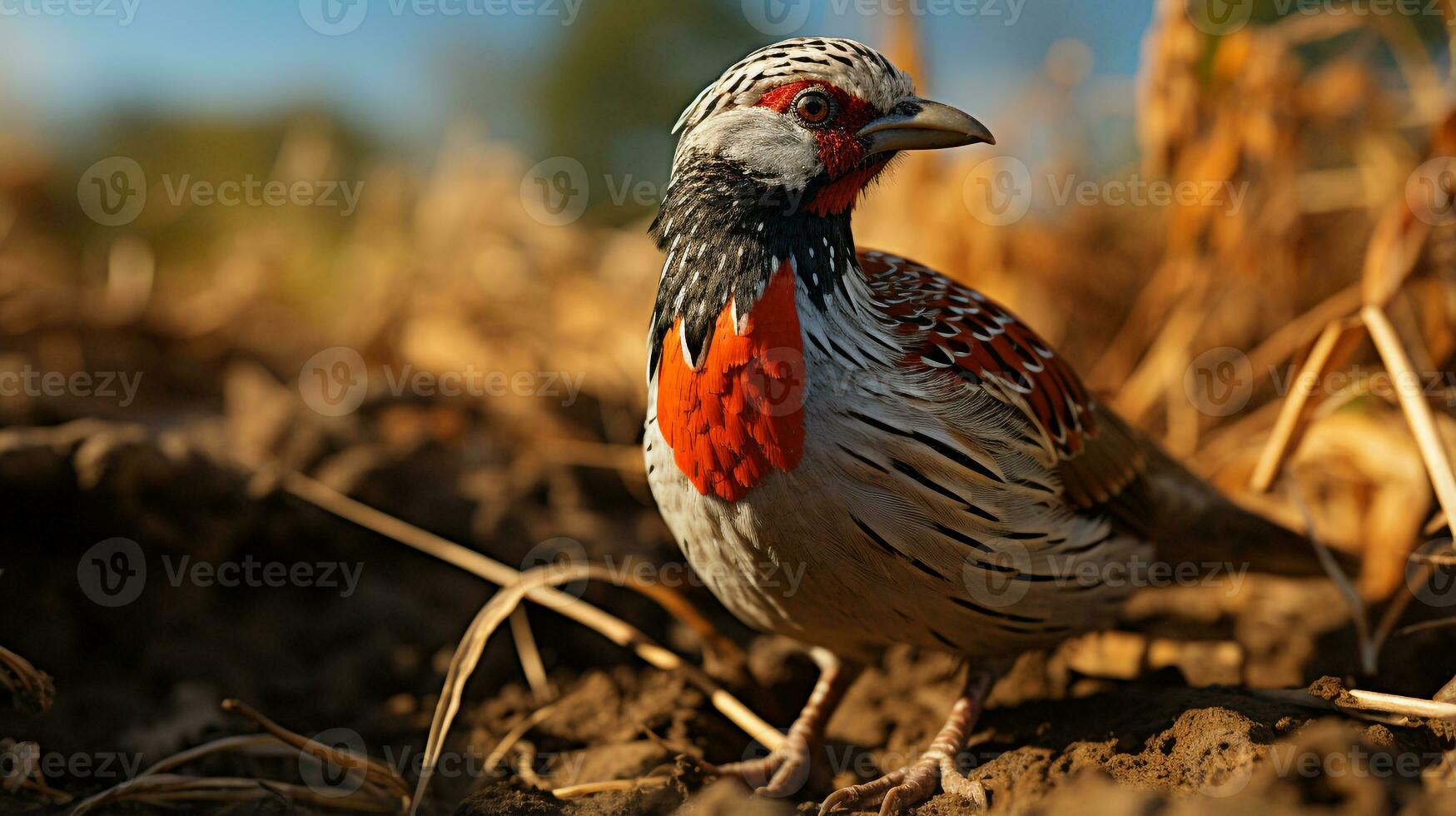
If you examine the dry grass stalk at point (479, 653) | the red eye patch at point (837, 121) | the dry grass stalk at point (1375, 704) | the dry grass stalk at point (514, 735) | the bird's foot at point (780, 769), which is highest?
the red eye patch at point (837, 121)

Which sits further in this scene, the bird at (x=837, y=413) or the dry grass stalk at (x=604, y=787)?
the dry grass stalk at (x=604, y=787)

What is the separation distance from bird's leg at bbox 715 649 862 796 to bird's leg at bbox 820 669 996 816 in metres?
0.41

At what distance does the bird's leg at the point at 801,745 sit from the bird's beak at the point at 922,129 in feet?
5.72

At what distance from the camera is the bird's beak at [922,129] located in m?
2.80

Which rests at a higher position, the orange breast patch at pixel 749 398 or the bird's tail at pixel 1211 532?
the orange breast patch at pixel 749 398

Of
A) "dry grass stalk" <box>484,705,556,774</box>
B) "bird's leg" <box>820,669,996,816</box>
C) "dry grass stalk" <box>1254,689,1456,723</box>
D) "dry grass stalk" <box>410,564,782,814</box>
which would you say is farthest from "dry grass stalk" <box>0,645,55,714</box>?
"dry grass stalk" <box>1254,689,1456,723</box>

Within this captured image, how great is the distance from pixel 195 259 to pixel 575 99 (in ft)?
16.5

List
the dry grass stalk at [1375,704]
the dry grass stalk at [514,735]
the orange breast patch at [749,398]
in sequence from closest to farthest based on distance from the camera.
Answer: the dry grass stalk at [1375,704] → the orange breast patch at [749,398] → the dry grass stalk at [514,735]

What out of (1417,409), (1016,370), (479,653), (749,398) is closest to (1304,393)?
(1417,409)

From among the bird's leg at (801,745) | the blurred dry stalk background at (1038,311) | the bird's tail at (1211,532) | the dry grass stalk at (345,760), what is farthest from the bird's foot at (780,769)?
Answer: the bird's tail at (1211,532)

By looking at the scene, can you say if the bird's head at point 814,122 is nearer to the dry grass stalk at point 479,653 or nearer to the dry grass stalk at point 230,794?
the dry grass stalk at point 479,653

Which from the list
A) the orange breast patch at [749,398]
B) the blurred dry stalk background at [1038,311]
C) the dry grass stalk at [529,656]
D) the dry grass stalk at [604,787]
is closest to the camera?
the orange breast patch at [749,398]

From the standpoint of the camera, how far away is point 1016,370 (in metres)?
3.07

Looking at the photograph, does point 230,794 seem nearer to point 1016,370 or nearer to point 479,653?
point 479,653
